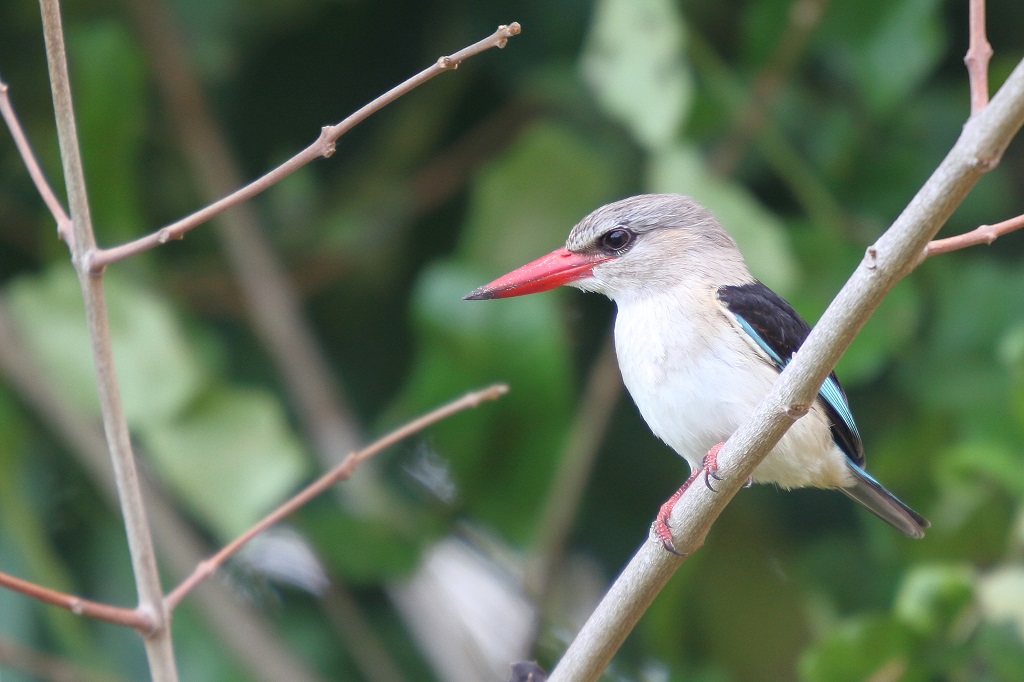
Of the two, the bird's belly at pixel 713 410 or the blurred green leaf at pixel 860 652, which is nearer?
the bird's belly at pixel 713 410

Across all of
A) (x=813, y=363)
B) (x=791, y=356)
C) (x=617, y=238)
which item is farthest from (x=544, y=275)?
(x=813, y=363)

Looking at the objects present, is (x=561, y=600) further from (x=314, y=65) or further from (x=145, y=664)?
(x=314, y=65)

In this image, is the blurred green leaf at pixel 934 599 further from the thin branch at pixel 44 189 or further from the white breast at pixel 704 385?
the thin branch at pixel 44 189

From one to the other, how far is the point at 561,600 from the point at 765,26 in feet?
5.55

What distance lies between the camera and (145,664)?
326 centimetres

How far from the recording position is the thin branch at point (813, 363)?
111 centimetres

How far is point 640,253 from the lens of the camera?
2.16 meters

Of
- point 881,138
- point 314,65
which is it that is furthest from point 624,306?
point 314,65

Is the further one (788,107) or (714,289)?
(788,107)

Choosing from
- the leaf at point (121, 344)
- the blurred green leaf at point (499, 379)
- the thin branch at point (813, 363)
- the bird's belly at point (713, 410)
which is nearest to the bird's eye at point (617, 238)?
the bird's belly at point (713, 410)

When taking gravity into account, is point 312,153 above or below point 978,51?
above

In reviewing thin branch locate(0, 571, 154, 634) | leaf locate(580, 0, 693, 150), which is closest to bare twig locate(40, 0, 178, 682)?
thin branch locate(0, 571, 154, 634)

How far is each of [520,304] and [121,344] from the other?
0.95 meters

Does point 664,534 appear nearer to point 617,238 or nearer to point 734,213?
point 617,238
